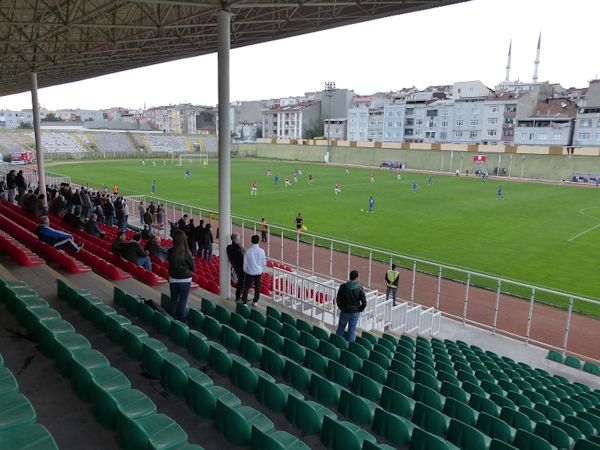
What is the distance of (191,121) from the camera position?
5846 inches

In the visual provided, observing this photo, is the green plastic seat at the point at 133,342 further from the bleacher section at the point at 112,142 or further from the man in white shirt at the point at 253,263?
the bleacher section at the point at 112,142

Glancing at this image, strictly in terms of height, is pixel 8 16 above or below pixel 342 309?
above

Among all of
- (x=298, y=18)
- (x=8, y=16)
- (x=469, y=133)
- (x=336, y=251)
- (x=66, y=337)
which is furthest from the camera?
(x=469, y=133)

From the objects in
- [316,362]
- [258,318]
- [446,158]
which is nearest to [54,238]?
[258,318]

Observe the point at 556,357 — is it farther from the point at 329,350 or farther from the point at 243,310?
the point at 243,310

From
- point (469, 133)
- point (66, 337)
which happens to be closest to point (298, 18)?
point (66, 337)

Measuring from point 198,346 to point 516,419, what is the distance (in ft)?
12.0

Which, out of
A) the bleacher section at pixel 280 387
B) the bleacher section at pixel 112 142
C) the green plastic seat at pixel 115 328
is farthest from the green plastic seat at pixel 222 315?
the bleacher section at pixel 112 142

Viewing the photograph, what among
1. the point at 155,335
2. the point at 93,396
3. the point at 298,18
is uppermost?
the point at 298,18

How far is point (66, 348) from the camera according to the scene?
15.5ft

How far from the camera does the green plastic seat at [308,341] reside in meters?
6.73

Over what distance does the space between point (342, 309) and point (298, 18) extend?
24.5 feet

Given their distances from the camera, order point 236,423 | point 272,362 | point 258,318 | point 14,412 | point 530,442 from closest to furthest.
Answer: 1. point 14,412
2. point 236,423
3. point 530,442
4. point 272,362
5. point 258,318

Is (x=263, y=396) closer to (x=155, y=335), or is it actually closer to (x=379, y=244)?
(x=155, y=335)
